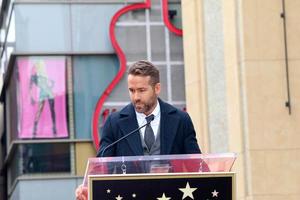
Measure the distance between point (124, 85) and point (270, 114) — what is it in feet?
27.3

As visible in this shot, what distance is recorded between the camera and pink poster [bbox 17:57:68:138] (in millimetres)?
32812

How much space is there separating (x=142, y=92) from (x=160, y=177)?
0.74 metres

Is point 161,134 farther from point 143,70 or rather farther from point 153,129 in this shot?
point 143,70

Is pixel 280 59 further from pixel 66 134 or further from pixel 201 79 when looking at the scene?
pixel 66 134

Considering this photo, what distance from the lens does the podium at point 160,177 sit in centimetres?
733

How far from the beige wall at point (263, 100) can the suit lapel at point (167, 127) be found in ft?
54.3

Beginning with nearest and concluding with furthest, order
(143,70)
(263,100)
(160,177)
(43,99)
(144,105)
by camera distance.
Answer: (160,177) < (143,70) < (144,105) < (263,100) < (43,99)

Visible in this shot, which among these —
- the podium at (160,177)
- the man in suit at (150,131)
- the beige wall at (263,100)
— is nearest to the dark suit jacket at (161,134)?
the man in suit at (150,131)

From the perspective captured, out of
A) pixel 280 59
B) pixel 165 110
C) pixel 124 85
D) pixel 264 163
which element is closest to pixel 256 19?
pixel 280 59

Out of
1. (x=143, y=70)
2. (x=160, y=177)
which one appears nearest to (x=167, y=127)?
(x=143, y=70)

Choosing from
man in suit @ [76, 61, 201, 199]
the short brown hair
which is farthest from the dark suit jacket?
the short brown hair

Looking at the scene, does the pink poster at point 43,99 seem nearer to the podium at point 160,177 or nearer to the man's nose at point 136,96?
the man's nose at point 136,96

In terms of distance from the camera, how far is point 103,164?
7.36 meters

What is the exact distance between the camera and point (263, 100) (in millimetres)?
25125
